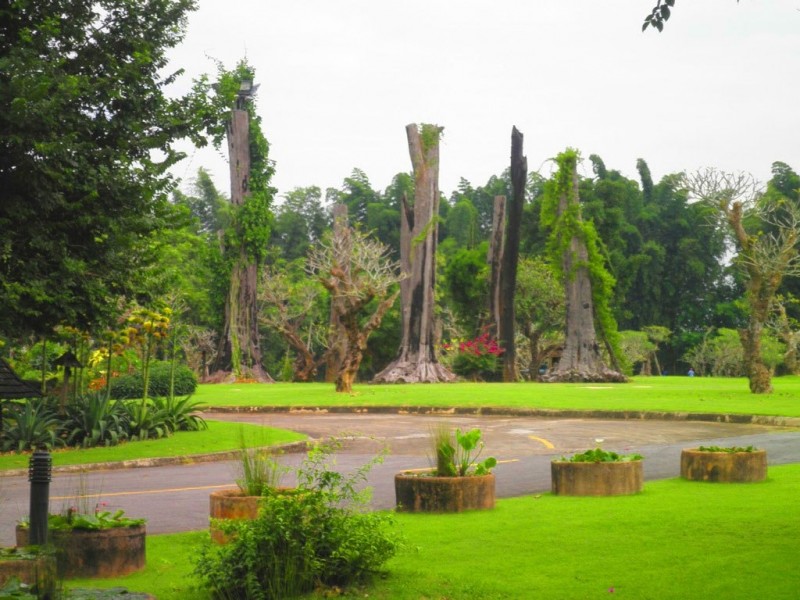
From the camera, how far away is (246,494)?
8930 millimetres

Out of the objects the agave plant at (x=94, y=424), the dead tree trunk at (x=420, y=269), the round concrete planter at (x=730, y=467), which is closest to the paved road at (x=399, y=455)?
the round concrete planter at (x=730, y=467)

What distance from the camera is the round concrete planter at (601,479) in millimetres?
11133

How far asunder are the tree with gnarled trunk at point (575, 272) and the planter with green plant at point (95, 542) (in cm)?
3872

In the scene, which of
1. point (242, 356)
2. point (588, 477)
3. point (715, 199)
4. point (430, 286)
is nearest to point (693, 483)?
point (588, 477)

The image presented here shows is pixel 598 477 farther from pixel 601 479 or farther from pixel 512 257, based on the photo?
pixel 512 257

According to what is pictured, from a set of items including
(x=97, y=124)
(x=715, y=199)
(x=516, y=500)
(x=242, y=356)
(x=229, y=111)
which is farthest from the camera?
(x=242, y=356)

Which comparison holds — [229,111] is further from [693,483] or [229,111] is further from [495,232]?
[495,232]

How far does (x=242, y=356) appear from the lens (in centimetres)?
5003

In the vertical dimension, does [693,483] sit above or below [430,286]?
below

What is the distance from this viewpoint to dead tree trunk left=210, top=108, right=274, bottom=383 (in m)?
49.7

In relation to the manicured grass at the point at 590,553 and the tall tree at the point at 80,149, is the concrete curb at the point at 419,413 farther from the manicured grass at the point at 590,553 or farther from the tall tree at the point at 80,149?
the manicured grass at the point at 590,553

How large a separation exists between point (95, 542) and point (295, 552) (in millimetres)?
1647

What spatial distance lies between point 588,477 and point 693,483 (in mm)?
1553

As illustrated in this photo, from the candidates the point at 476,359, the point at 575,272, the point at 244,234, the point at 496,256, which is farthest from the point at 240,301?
the point at 575,272
